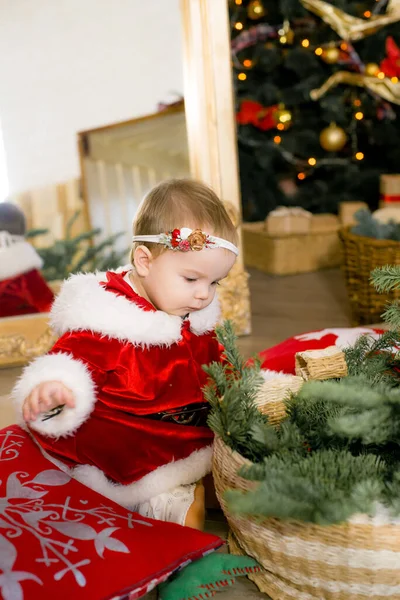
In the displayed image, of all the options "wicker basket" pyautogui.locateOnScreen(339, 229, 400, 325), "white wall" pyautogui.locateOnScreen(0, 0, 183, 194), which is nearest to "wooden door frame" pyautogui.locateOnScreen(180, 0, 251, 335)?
"white wall" pyautogui.locateOnScreen(0, 0, 183, 194)

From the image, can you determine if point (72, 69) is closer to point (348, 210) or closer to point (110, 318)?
point (110, 318)

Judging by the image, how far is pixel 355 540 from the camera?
731 millimetres

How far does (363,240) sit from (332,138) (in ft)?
3.52

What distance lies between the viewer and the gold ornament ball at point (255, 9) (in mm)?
2818

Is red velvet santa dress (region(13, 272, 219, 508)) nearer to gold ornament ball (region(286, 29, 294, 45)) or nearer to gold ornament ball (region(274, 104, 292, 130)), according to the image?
gold ornament ball (region(274, 104, 292, 130))

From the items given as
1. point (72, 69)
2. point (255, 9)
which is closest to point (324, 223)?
point (255, 9)

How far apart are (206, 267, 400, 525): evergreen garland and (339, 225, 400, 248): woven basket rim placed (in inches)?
37.8

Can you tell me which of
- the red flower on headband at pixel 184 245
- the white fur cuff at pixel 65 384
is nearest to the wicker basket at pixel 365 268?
the red flower on headband at pixel 184 245

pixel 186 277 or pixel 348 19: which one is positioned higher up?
pixel 348 19

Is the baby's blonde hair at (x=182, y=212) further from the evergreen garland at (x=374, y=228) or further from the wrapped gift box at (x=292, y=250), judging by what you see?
the wrapped gift box at (x=292, y=250)

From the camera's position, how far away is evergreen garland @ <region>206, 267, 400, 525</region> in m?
0.71

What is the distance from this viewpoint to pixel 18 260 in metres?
1.87

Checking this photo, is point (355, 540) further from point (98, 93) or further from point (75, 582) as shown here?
point (98, 93)

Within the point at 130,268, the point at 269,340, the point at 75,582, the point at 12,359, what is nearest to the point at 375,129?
the point at 269,340
